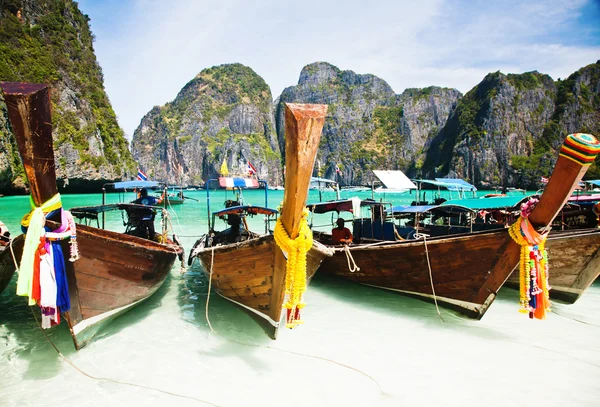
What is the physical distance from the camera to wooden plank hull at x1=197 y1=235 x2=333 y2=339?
4370 millimetres

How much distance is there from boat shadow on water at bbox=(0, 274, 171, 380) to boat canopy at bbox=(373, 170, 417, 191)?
31.4 ft

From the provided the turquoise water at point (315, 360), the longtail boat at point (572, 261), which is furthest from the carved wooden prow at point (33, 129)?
the longtail boat at point (572, 261)

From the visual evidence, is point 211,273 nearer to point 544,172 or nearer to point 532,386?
point 532,386

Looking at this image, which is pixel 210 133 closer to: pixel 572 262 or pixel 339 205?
pixel 339 205

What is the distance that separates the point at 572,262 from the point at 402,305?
3.29 m

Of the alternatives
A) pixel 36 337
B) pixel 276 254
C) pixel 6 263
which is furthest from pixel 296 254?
Result: pixel 6 263

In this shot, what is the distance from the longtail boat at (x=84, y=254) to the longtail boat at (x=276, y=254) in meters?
1.06

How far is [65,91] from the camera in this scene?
130 feet

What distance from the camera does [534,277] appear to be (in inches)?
162

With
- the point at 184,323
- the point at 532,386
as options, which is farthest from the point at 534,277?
the point at 184,323

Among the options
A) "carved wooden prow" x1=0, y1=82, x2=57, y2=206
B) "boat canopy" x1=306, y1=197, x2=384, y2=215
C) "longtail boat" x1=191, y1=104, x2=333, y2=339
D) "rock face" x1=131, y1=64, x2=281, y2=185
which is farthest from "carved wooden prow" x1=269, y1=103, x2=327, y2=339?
"rock face" x1=131, y1=64, x2=281, y2=185

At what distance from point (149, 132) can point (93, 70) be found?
9052cm

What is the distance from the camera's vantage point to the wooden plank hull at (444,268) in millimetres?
5051

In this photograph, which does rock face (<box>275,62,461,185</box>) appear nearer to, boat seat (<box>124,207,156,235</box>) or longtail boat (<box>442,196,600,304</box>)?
longtail boat (<box>442,196,600,304</box>)
